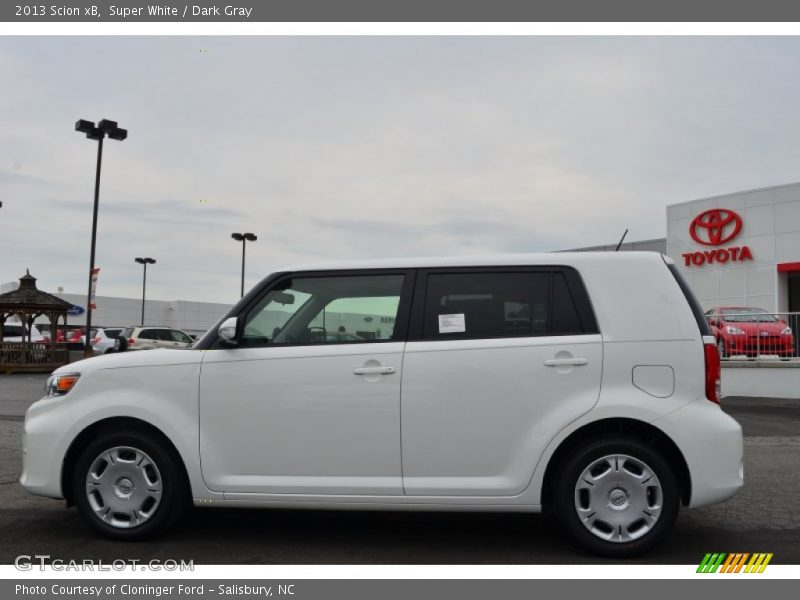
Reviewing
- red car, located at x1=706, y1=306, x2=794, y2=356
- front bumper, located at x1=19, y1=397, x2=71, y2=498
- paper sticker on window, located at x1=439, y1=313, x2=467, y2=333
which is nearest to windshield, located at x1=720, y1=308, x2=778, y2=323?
red car, located at x1=706, y1=306, x2=794, y2=356

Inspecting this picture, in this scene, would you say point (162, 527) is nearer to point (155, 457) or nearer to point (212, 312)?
point (155, 457)

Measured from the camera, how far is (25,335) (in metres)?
28.2

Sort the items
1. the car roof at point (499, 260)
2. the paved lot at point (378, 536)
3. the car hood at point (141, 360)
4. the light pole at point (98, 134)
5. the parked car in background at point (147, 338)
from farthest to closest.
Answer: the parked car in background at point (147, 338) → the light pole at point (98, 134) → the car hood at point (141, 360) → the car roof at point (499, 260) → the paved lot at point (378, 536)

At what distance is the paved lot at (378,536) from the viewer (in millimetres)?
4793

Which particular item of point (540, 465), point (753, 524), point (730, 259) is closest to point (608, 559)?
point (540, 465)

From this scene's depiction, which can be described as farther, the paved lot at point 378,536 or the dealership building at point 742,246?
the dealership building at point 742,246

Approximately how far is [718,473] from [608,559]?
31.8 inches

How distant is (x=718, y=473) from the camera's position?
15.4ft

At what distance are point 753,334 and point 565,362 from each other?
15.3m

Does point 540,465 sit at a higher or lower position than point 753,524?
higher

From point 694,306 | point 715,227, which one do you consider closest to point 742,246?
point 715,227

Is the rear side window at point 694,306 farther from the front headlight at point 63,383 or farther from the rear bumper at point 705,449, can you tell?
the front headlight at point 63,383

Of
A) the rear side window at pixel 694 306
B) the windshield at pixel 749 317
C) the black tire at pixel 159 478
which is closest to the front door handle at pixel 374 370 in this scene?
the black tire at pixel 159 478

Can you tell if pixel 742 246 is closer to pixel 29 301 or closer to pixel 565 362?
pixel 29 301
